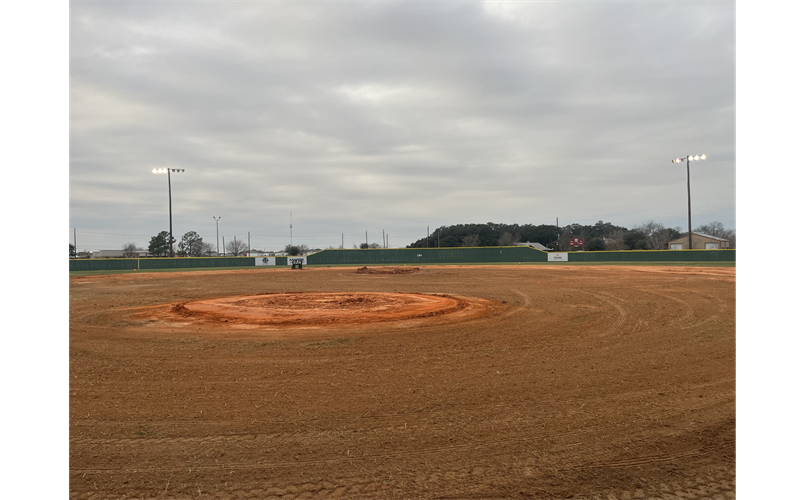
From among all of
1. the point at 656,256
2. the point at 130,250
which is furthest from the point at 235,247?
the point at 656,256

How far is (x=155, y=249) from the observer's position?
68.4m

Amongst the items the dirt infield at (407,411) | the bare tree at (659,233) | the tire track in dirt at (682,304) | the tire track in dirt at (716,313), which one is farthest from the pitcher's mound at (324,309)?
the bare tree at (659,233)

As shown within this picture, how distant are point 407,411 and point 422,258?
1986 inches

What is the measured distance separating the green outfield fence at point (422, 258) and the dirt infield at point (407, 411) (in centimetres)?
3845

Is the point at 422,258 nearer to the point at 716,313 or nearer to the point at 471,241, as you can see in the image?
the point at 471,241

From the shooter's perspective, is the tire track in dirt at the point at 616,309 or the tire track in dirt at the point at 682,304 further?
the tire track in dirt at the point at 682,304

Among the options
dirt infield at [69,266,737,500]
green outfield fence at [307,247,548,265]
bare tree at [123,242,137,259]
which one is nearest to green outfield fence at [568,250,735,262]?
green outfield fence at [307,247,548,265]

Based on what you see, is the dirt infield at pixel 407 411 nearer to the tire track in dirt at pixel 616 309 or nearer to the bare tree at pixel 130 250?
the tire track in dirt at pixel 616 309

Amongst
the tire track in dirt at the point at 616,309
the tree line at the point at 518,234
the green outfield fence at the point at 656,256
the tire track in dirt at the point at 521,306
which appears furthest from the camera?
the tree line at the point at 518,234

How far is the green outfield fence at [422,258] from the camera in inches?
1745
